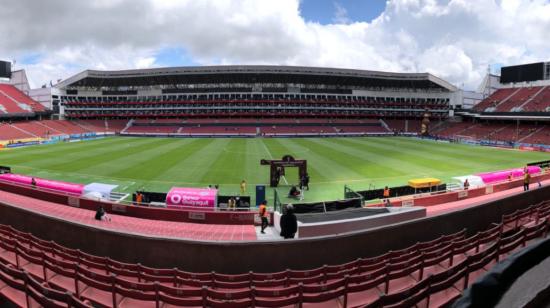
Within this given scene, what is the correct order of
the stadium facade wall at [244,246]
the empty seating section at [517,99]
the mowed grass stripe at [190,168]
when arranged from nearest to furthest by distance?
the stadium facade wall at [244,246] < the mowed grass stripe at [190,168] < the empty seating section at [517,99]

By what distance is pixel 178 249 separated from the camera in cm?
780

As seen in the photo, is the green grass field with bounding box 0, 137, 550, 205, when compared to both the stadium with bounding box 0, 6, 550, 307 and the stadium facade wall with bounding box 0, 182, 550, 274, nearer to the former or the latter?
the stadium with bounding box 0, 6, 550, 307

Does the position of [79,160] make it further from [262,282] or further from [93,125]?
[93,125]

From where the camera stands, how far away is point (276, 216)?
14.1m

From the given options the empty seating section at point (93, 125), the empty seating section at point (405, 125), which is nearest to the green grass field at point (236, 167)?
the empty seating section at point (93, 125)

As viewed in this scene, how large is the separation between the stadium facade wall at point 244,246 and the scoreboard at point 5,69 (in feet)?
329

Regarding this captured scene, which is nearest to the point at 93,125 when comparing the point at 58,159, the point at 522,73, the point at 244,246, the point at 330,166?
the point at 58,159

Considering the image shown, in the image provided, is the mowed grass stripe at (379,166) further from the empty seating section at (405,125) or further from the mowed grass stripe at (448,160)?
the empty seating section at (405,125)

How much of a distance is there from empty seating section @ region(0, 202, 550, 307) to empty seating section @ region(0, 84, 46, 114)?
8145 centimetres

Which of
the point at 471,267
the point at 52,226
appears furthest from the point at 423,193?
the point at 52,226

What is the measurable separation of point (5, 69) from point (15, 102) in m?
17.2

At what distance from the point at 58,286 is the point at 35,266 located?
1.85 m

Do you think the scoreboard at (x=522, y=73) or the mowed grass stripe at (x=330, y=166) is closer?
the mowed grass stripe at (x=330, y=166)

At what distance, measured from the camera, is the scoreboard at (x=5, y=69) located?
271 feet
